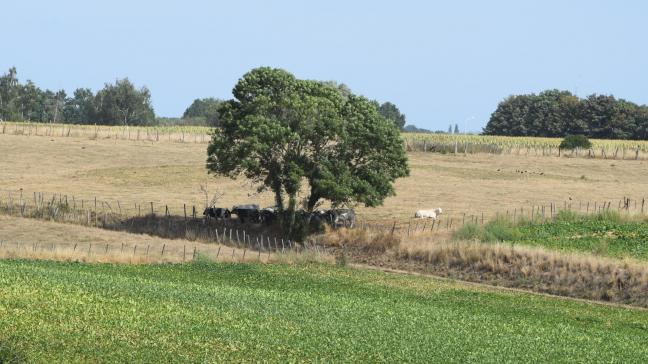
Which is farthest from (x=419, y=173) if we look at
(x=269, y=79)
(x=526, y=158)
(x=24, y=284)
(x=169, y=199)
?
(x=24, y=284)

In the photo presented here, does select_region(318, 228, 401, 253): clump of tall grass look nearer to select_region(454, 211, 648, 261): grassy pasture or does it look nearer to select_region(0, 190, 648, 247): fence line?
select_region(0, 190, 648, 247): fence line

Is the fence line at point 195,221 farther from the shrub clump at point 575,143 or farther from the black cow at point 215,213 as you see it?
the shrub clump at point 575,143

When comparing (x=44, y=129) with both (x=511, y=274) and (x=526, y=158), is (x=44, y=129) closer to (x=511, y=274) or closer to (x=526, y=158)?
(x=526, y=158)

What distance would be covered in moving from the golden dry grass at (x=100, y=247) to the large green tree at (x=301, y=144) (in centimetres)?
692

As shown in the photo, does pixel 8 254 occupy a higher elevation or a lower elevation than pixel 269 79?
lower

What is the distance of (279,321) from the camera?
34.8m

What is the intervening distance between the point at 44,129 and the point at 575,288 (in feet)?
328

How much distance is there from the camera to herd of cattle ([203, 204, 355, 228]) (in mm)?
76312

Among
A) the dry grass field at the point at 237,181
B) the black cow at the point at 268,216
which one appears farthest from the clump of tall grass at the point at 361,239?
the dry grass field at the point at 237,181

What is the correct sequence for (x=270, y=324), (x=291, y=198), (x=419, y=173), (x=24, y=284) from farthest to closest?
(x=419, y=173)
(x=291, y=198)
(x=24, y=284)
(x=270, y=324)

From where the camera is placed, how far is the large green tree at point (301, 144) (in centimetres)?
7281

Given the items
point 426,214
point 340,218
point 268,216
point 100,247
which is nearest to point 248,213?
point 268,216

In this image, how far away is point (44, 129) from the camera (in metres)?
142

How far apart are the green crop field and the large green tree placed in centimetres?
2120
